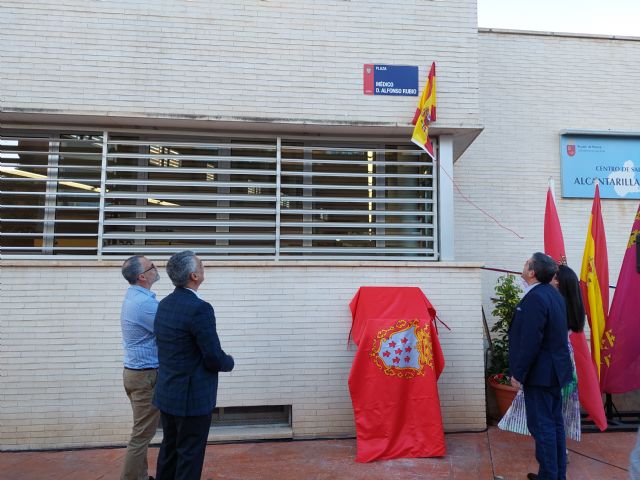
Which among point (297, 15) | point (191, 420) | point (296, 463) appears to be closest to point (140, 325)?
point (191, 420)

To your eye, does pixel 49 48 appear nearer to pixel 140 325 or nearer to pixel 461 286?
pixel 140 325

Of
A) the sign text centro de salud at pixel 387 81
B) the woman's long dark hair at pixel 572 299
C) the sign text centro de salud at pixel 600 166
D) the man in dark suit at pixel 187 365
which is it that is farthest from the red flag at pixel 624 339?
the man in dark suit at pixel 187 365

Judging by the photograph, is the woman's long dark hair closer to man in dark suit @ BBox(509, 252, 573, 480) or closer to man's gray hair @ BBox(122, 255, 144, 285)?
man in dark suit @ BBox(509, 252, 573, 480)

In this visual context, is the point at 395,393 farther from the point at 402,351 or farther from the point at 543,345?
the point at 543,345

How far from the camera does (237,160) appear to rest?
564 centimetres

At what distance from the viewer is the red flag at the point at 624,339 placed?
5.61m

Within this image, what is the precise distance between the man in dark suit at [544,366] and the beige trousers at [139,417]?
285cm

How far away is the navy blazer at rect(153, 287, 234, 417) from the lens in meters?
3.17

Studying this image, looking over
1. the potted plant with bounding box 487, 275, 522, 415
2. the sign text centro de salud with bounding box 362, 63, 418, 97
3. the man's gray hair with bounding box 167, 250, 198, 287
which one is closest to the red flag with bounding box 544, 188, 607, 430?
the potted plant with bounding box 487, 275, 522, 415

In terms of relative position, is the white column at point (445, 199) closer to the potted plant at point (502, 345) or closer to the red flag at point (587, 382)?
the potted plant at point (502, 345)

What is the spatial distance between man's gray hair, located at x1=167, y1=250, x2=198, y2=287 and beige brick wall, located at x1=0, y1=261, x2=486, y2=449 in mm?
1905

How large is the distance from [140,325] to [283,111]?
9.34 feet

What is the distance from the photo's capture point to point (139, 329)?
12.5ft

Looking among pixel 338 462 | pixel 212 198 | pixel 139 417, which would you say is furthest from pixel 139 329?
pixel 338 462
